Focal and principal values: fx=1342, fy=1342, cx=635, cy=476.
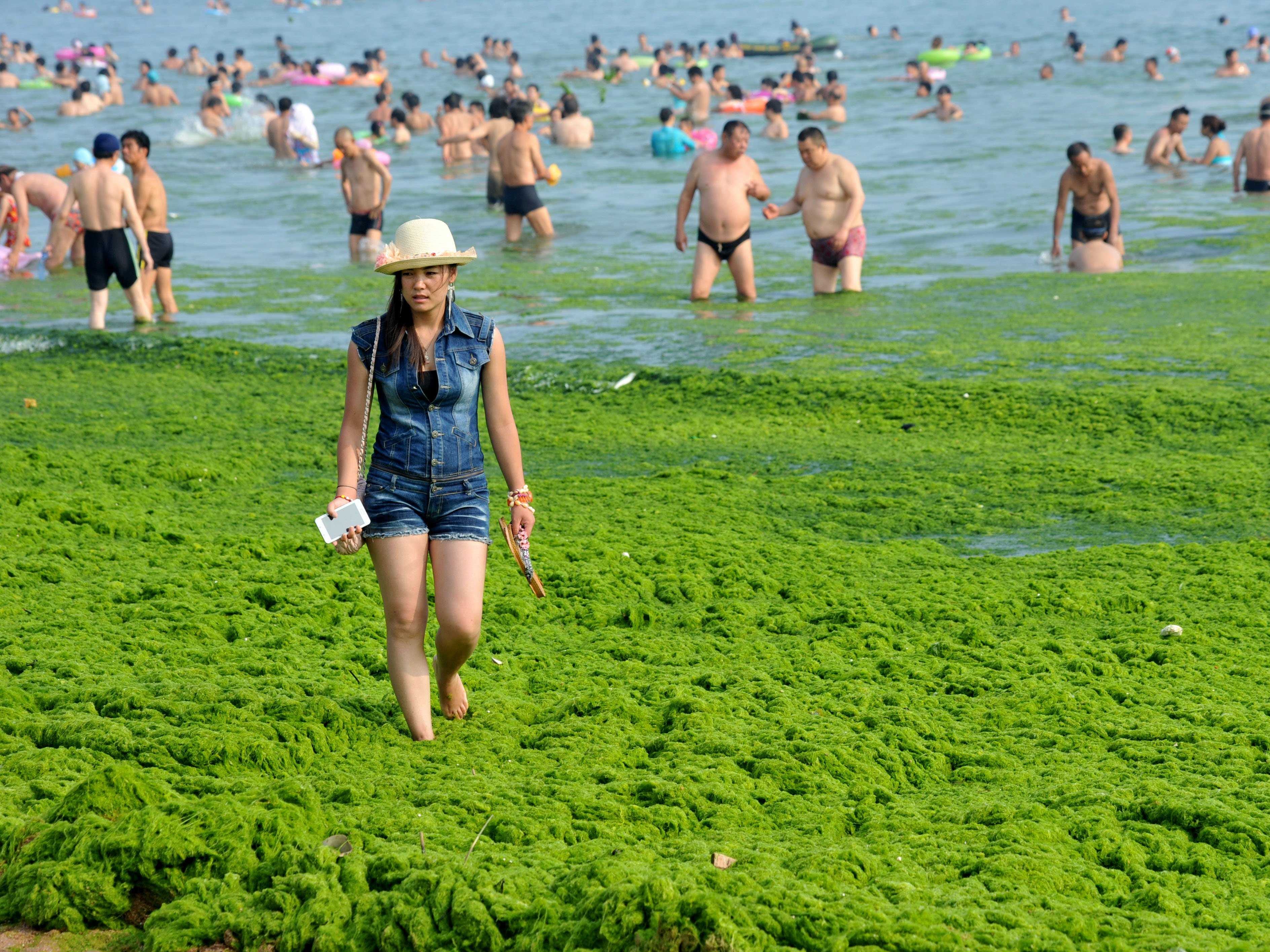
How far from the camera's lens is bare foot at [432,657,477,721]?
412 centimetres

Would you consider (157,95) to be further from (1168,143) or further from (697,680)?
(697,680)

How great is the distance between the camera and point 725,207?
1275cm

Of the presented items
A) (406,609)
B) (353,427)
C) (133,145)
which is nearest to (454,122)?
(133,145)

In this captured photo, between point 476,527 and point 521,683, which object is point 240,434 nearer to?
point 521,683

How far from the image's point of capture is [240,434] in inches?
338

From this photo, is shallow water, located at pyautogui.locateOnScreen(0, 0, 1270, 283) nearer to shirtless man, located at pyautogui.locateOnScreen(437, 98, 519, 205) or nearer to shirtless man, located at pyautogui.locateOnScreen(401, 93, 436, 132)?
shirtless man, located at pyautogui.locateOnScreen(401, 93, 436, 132)

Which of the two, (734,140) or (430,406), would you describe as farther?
(734,140)

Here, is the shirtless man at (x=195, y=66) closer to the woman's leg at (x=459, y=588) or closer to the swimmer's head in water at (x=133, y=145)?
the swimmer's head in water at (x=133, y=145)

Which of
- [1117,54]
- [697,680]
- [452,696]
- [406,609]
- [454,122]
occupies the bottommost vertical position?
[697,680]

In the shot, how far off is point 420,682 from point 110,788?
0.93m

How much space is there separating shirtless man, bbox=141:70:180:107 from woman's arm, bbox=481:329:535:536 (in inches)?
1484

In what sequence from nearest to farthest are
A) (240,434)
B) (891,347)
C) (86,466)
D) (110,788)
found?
(110,788) < (86,466) < (240,434) < (891,347)

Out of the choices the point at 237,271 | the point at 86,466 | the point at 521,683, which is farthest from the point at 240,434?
the point at 237,271

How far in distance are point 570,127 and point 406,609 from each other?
25.7 m
